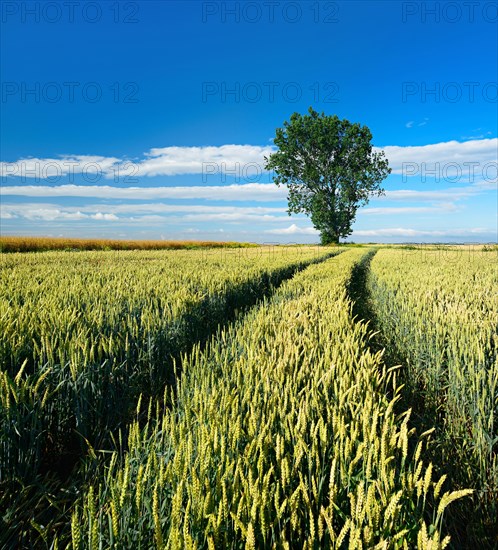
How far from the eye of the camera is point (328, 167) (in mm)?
42000

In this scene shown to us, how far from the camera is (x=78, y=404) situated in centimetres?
268

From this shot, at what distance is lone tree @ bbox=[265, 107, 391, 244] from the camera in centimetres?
4078

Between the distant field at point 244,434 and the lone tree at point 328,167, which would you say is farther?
the lone tree at point 328,167

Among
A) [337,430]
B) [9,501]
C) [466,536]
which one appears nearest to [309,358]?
[337,430]

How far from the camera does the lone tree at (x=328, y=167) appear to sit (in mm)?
40781

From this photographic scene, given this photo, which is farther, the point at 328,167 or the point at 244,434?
the point at 328,167

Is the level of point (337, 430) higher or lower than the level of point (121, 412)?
higher

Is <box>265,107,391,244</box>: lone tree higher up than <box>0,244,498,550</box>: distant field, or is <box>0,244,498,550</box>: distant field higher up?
<box>265,107,391,244</box>: lone tree

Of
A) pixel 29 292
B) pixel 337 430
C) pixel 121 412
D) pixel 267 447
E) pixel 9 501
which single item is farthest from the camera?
pixel 29 292

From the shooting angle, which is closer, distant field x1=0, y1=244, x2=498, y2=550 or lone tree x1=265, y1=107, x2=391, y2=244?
distant field x1=0, y1=244, x2=498, y2=550

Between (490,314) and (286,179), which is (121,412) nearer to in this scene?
(490,314)

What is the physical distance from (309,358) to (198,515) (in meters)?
1.58

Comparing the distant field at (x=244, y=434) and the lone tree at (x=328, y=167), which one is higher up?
the lone tree at (x=328, y=167)

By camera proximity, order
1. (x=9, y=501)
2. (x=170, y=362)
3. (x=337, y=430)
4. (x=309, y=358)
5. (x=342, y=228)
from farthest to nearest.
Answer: (x=342, y=228) → (x=170, y=362) → (x=309, y=358) → (x=9, y=501) → (x=337, y=430)
